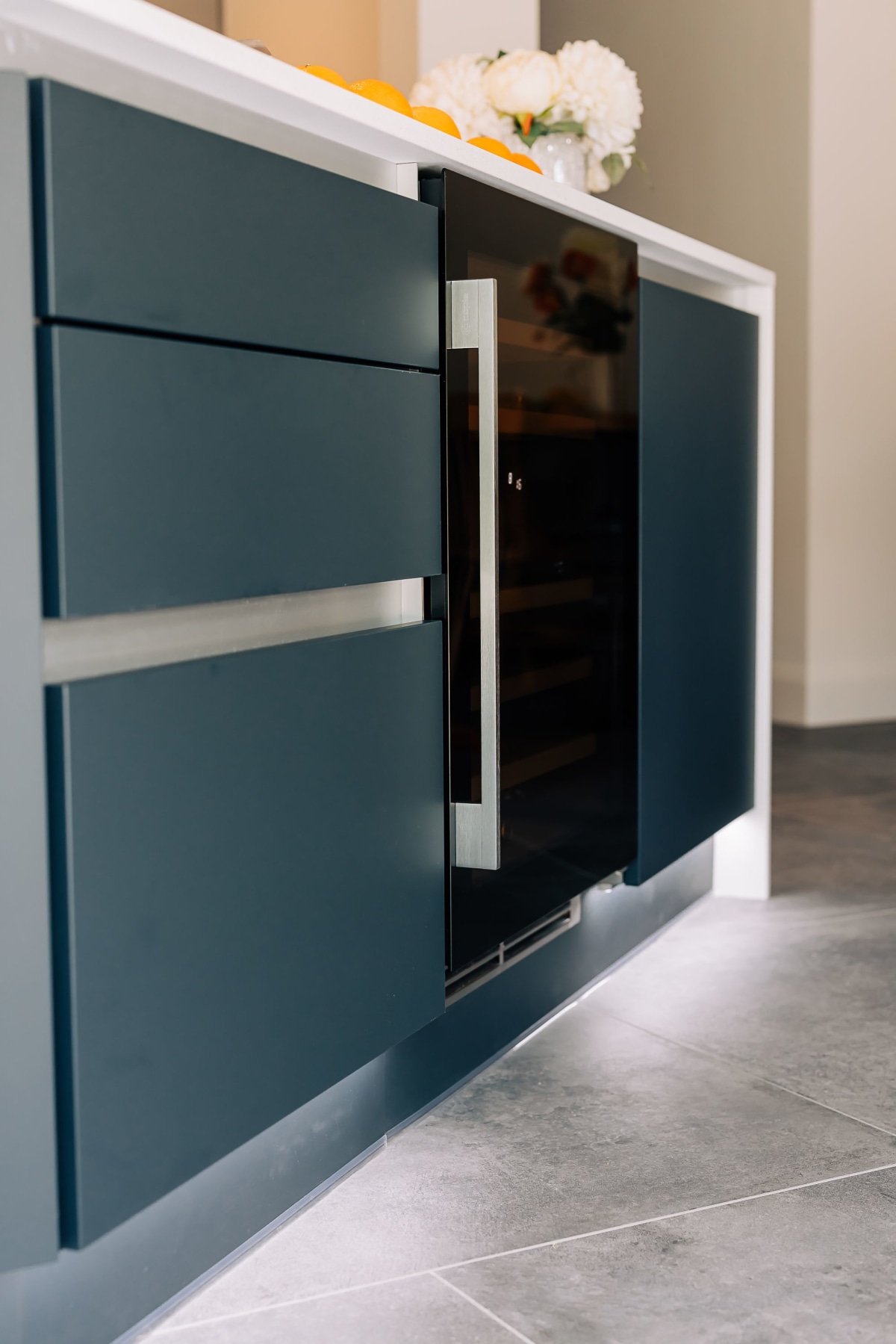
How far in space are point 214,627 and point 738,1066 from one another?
41.0 inches

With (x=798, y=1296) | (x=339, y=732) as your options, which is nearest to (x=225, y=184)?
(x=339, y=732)

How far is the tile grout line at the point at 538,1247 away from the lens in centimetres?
124

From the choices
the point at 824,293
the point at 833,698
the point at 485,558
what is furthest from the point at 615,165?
the point at 833,698

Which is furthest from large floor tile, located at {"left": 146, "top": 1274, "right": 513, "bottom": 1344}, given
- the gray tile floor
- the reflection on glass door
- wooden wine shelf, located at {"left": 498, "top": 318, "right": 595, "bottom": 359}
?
wooden wine shelf, located at {"left": 498, "top": 318, "right": 595, "bottom": 359}

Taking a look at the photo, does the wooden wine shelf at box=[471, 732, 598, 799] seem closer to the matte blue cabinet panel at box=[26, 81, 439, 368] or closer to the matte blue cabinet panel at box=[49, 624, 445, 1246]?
the matte blue cabinet panel at box=[49, 624, 445, 1246]

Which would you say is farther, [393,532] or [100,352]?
[393,532]

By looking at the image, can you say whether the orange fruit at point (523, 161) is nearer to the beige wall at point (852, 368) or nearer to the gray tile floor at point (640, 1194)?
the gray tile floor at point (640, 1194)

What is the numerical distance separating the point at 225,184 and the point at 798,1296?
1.08 m

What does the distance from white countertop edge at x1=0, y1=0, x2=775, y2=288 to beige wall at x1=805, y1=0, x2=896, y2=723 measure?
3249 millimetres

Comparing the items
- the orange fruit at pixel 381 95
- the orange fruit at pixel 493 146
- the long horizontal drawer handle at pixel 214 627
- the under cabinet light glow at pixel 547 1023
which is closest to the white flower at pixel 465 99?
the orange fruit at pixel 493 146

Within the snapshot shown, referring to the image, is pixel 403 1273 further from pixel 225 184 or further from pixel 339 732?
pixel 225 184

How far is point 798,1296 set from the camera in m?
1.28

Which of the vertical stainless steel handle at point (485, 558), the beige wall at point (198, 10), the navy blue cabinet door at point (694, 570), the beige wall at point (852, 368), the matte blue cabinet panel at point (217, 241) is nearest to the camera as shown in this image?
the matte blue cabinet panel at point (217, 241)

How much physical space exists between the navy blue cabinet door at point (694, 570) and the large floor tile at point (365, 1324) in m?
0.93
